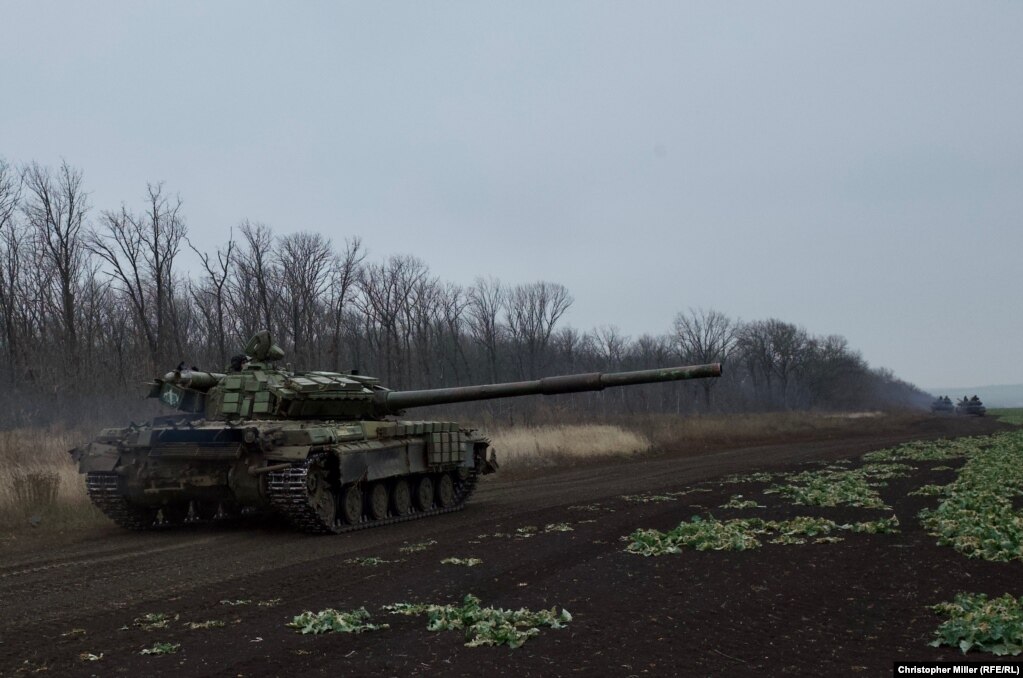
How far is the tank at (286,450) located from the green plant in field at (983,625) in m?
6.82

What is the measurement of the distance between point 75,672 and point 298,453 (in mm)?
6629

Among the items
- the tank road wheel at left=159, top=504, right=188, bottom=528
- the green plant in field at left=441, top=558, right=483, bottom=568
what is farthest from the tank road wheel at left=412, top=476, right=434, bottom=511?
the green plant in field at left=441, top=558, right=483, bottom=568

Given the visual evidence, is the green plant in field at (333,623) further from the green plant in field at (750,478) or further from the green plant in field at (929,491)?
the green plant in field at (750,478)

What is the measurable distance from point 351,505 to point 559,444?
14577 millimetres

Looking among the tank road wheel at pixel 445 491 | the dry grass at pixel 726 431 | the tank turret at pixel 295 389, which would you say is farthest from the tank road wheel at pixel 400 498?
the dry grass at pixel 726 431

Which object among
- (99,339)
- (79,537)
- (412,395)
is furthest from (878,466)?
(99,339)

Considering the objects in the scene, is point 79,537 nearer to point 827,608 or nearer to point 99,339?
point 827,608

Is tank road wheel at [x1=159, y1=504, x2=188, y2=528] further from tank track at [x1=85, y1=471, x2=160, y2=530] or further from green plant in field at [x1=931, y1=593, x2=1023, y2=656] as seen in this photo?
green plant in field at [x1=931, y1=593, x2=1023, y2=656]

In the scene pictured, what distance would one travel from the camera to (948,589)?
746 centimetres

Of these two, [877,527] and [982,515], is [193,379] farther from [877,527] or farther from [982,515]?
[982,515]

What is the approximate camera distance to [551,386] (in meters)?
14.8

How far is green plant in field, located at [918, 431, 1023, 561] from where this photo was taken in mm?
9155

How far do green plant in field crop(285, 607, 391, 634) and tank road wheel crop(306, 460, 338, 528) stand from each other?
221 inches

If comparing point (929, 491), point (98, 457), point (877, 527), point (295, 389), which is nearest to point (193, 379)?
point (295, 389)
